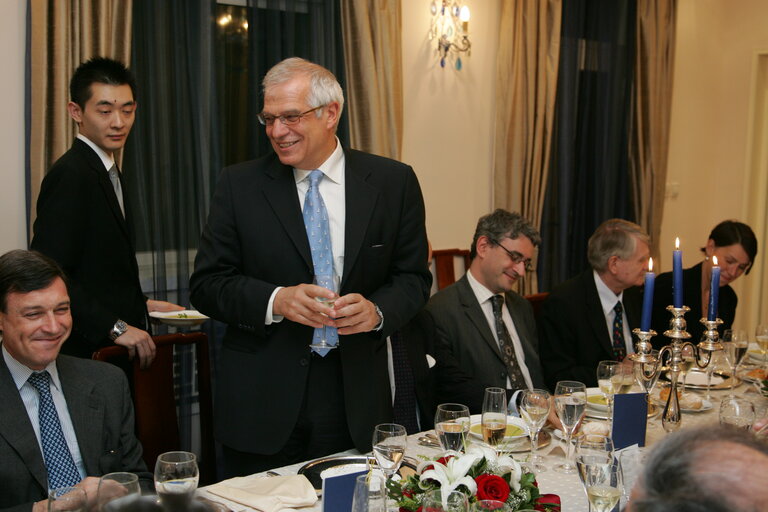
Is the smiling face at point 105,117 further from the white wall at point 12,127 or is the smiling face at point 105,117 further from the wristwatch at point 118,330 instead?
the wristwatch at point 118,330

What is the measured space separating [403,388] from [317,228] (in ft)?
2.20

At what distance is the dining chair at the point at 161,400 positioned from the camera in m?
2.44

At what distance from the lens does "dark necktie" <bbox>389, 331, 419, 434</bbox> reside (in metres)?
2.76

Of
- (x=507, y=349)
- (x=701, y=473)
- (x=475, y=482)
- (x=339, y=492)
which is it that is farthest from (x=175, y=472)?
(x=507, y=349)

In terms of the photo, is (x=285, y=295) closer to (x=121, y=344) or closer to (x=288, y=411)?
(x=288, y=411)

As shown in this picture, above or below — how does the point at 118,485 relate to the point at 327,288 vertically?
below

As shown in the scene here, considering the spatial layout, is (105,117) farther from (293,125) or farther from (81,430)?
(81,430)

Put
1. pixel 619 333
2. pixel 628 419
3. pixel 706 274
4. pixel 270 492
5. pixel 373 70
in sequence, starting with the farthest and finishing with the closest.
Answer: pixel 373 70 → pixel 706 274 → pixel 619 333 → pixel 628 419 → pixel 270 492

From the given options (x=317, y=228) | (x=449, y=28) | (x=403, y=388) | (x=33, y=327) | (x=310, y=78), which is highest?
(x=449, y=28)

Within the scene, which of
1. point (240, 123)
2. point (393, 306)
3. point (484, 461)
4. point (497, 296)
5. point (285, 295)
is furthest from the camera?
point (240, 123)

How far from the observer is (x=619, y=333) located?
11.8 ft

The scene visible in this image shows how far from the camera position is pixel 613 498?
1.56 meters

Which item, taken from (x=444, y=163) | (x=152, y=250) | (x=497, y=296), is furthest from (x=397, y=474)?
(x=444, y=163)

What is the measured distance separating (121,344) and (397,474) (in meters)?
1.24
